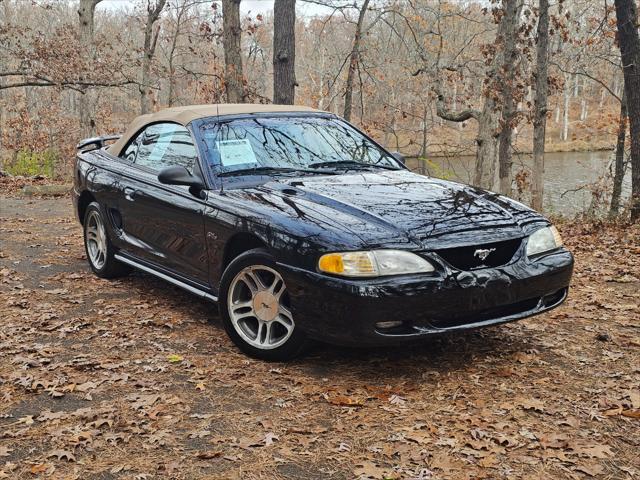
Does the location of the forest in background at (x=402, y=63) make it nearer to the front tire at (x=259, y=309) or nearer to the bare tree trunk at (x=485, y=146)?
the bare tree trunk at (x=485, y=146)

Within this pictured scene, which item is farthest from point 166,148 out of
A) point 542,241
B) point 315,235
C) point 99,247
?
point 542,241

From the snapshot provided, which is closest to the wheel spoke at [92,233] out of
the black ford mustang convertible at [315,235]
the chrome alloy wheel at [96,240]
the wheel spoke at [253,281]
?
the chrome alloy wheel at [96,240]

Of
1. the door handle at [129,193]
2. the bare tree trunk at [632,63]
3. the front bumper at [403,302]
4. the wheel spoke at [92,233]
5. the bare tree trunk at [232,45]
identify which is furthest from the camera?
the bare tree trunk at [232,45]

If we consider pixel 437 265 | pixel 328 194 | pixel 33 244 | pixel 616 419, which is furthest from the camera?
pixel 33 244

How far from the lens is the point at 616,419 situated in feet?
11.7

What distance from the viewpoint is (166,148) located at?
5668mm

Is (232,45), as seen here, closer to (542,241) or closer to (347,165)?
(347,165)

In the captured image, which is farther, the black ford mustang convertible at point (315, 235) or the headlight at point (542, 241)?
the headlight at point (542, 241)

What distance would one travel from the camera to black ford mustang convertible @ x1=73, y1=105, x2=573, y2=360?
3.82 m

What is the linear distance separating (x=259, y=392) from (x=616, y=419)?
2.03m

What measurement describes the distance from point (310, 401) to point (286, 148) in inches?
86.9

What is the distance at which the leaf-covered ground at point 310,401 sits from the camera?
3.17 metres

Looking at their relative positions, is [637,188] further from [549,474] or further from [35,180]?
[35,180]

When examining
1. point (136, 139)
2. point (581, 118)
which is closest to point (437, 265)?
point (136, 139)
